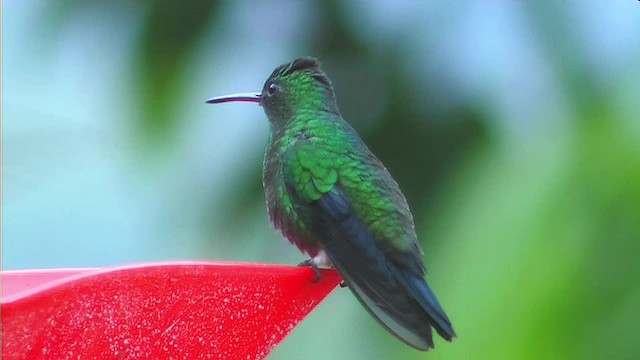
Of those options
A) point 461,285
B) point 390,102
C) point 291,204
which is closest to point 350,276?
point 291,204

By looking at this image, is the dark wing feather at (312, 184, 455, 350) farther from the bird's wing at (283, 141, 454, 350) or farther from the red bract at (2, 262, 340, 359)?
the red bract at (2, 262, 340, 359)

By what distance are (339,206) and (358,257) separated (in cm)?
9

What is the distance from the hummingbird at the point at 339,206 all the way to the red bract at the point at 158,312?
15cm

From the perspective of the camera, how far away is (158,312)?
1.71 ft

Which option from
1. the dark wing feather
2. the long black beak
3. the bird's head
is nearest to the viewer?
the dark wing feather

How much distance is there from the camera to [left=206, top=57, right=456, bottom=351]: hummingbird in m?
0.77

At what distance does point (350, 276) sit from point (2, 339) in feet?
1.24

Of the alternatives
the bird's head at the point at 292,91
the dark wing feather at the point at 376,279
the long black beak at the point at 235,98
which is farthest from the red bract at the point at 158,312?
the bird's head at the point at 292,91

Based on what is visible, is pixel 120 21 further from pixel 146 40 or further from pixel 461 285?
pixel 461 285

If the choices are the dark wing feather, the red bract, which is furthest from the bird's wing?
the red bract

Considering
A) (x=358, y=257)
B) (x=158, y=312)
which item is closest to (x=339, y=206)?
(x=358, y=257)

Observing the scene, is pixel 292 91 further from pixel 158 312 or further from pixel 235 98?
pixel 158 312

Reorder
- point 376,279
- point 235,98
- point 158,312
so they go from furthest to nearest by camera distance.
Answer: point 235,98 < point 376,279 < point 158,312

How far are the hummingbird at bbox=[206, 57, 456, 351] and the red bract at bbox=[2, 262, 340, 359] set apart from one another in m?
0.15
